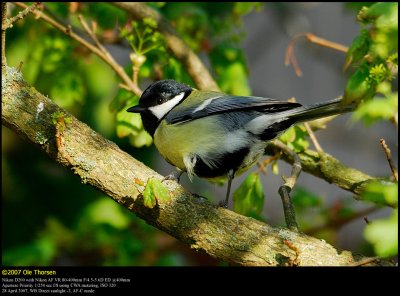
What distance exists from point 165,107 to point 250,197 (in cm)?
55

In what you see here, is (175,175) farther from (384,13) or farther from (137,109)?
(384,13)

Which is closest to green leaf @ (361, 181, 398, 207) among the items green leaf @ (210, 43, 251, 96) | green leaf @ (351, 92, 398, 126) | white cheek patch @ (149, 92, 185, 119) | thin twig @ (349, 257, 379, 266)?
green leaf @ (351, 92, 398, 126)

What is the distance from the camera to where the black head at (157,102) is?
9.06 ft

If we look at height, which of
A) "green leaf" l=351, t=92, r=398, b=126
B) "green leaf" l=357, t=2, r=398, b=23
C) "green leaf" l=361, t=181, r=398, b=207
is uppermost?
"green leaf" l=357, t=2, r=398, b=23

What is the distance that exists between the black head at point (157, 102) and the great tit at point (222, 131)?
54 mm

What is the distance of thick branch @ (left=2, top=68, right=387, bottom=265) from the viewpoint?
2072mm

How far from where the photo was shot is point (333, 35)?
5695mm

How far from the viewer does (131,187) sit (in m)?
2.14

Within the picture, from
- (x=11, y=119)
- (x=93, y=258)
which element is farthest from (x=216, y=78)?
(x=11, y=119)

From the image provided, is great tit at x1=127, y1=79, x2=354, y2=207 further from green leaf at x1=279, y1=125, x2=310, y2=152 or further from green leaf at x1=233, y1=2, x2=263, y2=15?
green leaf at x1=233, y1=2, x2=263, y2=15

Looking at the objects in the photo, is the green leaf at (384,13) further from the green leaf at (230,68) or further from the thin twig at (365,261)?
the green leaf at (230,68)

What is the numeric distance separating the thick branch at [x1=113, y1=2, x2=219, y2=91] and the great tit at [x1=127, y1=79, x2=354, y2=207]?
1.30 feet

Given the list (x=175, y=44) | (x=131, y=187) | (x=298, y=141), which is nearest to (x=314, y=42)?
(x=298, y=141)
